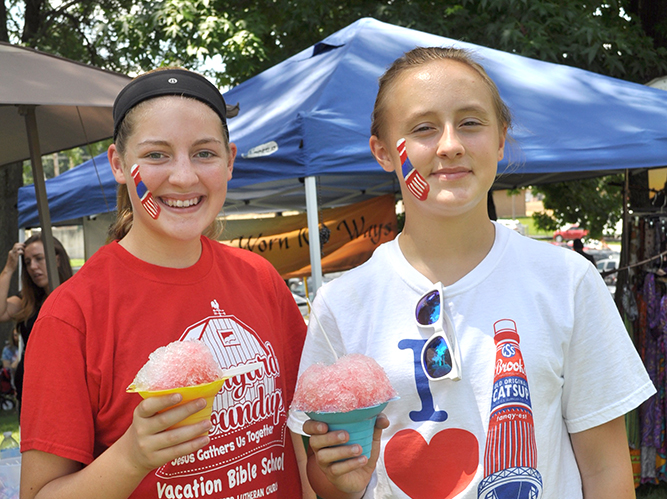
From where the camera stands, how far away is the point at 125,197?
200cm

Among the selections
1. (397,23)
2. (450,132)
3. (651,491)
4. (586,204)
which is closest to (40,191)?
(450,132)

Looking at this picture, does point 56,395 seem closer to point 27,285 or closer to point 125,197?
point 125,197

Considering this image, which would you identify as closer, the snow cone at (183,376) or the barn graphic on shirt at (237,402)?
the snow cone at (183,376)

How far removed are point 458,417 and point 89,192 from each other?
5.10 m

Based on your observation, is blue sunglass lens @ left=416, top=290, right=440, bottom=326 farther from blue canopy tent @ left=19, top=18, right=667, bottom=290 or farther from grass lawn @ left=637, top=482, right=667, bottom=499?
grass lawn @ left=637, top=482, right=667, bottom=499

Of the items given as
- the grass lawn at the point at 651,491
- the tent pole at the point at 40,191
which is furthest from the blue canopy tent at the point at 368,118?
the grass lawn at the point at 651,491

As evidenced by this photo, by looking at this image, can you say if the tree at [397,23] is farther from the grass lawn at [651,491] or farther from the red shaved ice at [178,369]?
the red shaved ice at [178,369]

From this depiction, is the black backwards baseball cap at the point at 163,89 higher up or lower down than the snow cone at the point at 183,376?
higher up

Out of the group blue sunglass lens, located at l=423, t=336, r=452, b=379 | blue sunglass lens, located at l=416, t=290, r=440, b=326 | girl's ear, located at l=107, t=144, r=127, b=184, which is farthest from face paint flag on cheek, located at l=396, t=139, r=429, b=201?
girl's ear, located at l=107, t=144, r=127, b=184

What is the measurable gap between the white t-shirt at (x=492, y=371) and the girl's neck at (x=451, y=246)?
45mm

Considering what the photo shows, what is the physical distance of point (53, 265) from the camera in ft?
12.2

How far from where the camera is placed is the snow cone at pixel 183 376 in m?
1.30

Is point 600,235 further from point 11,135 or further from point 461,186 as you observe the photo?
point 461,186

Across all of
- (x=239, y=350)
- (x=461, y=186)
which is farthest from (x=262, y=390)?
(x=461, y=186)
